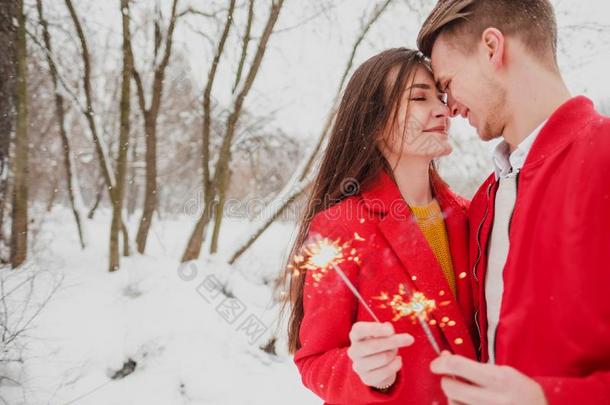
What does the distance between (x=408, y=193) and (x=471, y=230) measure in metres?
0.35

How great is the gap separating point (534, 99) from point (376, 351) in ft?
3.63

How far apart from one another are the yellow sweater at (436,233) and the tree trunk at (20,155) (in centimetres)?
685

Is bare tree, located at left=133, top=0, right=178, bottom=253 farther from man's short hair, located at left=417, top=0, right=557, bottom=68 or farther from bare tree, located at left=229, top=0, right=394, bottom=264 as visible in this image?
man's short hair, located at left=417, top=0, right=557, bottom=68

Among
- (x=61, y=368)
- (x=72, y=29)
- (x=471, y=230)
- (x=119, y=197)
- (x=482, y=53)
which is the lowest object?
(x=61, y=368)

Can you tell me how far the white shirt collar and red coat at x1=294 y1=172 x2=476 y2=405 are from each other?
0.44 metres

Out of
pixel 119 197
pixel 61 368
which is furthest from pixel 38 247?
pixel 61 368

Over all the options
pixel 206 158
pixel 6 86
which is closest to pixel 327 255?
pixel 206 158

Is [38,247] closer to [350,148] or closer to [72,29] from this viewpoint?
[72,29]

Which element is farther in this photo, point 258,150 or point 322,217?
point 258,150

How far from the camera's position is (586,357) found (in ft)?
3.42

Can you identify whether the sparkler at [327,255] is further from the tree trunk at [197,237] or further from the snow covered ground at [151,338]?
the tree trunk at [197,237]

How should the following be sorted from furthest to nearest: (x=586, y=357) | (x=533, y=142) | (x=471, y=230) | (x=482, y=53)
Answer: (x=471, y=230) < (x=482, y=53) < (x=533, y=142) < (x=586, y=357)

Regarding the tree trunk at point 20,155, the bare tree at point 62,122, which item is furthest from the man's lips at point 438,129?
the bare tree at point 62,122

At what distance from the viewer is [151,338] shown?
5.34 metres
